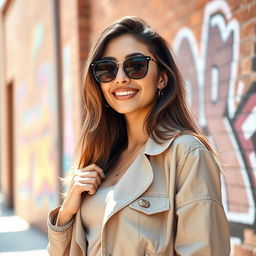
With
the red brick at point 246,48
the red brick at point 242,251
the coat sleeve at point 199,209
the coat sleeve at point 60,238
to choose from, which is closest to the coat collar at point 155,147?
the coat sleeve at point 199,209

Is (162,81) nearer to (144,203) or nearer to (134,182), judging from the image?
(134,182)

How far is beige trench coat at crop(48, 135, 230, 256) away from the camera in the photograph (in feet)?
5.90

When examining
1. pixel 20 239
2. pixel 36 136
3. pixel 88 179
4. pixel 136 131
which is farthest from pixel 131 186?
pixel 36 136

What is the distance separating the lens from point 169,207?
1.86 metres

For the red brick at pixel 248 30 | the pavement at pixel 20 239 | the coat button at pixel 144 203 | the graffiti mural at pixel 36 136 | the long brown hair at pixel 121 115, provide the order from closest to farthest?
1. the coat button at pixel 144 203
2. the long brown hair at pixel 121 115
3. the red brick at pixel 248 30
4. the pavement at pixel 20 239
5. the graffiti mural at pixel 36 136

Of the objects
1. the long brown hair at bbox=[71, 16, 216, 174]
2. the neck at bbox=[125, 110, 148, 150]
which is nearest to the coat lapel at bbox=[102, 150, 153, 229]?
the long brown hair at bbox=[71, 16, 216, 174]

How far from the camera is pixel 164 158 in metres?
1.98

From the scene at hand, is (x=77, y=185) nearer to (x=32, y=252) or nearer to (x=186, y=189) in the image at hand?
(x=186, y=189)

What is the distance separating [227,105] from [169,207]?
5.74ft

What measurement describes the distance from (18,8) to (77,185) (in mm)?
9272

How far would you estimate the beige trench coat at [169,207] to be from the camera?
1.80 m

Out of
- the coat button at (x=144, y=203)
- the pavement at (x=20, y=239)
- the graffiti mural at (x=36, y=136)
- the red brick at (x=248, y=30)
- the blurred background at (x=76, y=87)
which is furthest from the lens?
the graffiti mural at (x=36, y=136)

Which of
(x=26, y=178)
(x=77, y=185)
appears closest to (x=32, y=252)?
(x=26, y=178)

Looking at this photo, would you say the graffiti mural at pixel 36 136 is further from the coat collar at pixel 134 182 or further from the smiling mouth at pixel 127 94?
the coat collar at pixel 134 182
